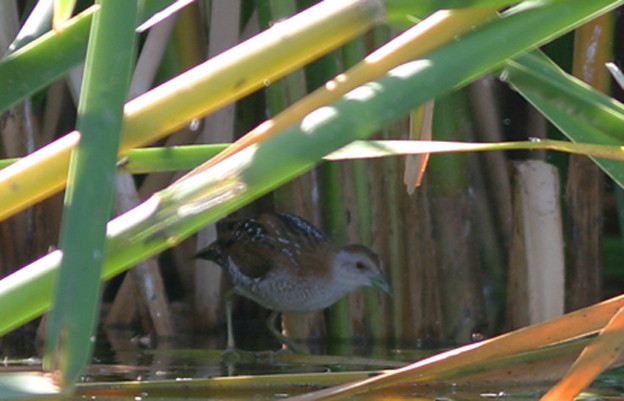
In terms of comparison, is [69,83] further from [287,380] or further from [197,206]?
[197,206]

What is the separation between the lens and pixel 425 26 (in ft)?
5.47

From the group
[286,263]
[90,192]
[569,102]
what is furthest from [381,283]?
[90,192]

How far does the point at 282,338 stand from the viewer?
3424 millimetres

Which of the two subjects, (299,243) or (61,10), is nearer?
(61,10)

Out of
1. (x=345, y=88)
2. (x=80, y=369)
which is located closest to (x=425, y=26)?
(x=345, y=88)

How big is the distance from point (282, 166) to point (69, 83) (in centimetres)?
188

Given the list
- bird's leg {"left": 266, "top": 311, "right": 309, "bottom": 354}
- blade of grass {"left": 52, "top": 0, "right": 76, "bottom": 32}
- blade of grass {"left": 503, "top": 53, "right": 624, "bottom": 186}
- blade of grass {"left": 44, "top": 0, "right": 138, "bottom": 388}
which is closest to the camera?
blade of grass {"left": 44, "top": 0, "right": 138, "bottom": 388}

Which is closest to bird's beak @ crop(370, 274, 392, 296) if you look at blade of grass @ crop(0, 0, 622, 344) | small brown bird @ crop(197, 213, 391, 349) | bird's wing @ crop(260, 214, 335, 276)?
small brown bird @ crop(197, 213, 391, 349)

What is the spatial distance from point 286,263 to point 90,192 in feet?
9.02

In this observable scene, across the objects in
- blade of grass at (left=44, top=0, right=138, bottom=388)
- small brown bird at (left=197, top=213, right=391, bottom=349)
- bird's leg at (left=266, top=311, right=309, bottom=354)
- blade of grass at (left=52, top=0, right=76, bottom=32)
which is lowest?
blade of grass at (left=44, top=0, right=138, bottom=388)

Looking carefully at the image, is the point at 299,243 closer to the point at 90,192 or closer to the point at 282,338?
the point at 282,338

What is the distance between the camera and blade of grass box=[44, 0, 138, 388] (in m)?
1.18

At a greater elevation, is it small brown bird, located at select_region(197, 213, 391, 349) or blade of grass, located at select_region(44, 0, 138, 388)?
small brown bird, located at select_region(197, 213, 391, 349)

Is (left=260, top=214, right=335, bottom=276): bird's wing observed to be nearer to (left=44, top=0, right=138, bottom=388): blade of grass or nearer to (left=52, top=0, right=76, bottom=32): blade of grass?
(left=52, top=0, right=76, bottom=32): blade of grass
